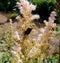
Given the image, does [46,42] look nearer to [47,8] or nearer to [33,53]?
[33,53]

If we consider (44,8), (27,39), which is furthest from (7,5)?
(27,39)

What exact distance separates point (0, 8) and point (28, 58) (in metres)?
9.79

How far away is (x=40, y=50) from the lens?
1.49 m

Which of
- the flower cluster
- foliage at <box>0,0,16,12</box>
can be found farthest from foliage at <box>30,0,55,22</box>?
the flower cluster

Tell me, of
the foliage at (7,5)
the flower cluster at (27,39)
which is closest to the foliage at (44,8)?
the foliage at (7,5)

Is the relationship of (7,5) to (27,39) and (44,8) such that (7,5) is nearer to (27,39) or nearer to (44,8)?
(44,8)

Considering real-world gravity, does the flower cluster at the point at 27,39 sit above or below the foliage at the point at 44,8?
above

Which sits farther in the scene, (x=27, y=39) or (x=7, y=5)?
(x=7, y=5)

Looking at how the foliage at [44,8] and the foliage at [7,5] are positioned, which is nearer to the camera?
the foliage at [44,8]

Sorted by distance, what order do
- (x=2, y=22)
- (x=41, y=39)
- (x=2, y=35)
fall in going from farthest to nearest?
(x=2, y=22), (x=2, y=35), (x=41, y=39)

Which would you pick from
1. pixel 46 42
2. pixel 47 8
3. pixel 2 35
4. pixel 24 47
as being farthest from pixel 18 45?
pixel 47 8

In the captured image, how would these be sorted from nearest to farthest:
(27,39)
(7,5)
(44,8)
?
(27,39)
(44,8)
(7,5)

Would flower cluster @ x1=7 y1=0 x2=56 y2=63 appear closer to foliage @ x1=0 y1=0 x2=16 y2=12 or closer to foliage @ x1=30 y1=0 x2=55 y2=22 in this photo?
foliage @ x1=30 y1=0 x2=55 y2=22

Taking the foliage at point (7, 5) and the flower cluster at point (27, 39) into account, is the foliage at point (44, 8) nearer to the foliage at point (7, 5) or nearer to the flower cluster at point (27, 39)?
the foliage at point (7, 5)
